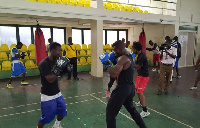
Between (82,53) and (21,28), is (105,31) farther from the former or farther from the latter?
(21,28)

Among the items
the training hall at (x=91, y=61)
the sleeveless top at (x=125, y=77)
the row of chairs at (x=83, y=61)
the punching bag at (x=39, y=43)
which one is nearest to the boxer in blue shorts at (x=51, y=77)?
the sleeveless top at (x=125, y=77)

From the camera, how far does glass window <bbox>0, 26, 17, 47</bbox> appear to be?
1011cm

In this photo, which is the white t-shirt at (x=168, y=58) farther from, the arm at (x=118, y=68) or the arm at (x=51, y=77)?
the arm at (x=51, y=77)

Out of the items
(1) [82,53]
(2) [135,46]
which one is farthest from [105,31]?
(2) [135,46]

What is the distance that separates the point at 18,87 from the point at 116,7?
6292 millimetres

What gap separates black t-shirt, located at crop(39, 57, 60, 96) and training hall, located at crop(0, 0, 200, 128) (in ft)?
4.08

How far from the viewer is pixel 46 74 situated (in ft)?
8.62

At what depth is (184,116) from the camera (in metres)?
4.23

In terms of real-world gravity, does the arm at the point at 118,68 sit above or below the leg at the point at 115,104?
above

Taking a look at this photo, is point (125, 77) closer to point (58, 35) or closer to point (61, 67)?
point (61, 67)

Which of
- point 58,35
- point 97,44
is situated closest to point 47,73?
point 97,44

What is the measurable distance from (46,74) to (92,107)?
2.45 meters

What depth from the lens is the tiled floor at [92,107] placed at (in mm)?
3824

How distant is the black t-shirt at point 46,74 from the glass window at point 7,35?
8.87 m
